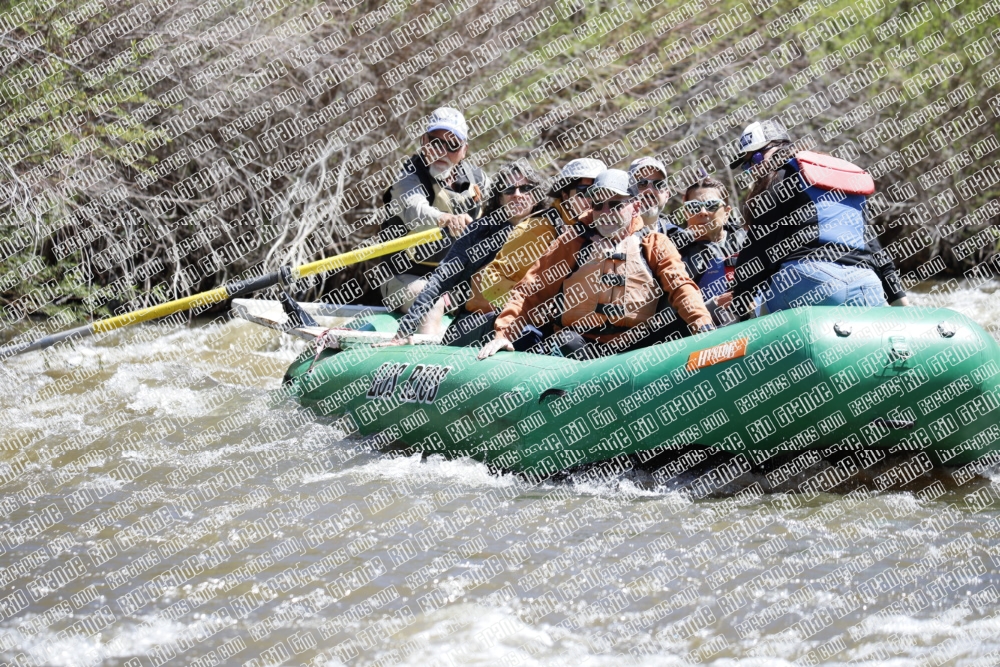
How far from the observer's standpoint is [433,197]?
21.8 feet

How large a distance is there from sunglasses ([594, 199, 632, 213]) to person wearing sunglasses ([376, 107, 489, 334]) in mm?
1751

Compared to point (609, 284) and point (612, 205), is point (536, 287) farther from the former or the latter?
point (612, 205)

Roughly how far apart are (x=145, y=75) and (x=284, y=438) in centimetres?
393

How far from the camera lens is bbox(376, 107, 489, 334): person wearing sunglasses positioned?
641 centimetres

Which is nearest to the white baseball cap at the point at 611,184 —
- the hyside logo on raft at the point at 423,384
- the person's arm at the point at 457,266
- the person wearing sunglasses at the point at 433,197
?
the person's arm at the point at 457,266

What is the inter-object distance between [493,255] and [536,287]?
1.88 feet

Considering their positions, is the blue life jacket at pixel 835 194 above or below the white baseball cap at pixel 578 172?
below

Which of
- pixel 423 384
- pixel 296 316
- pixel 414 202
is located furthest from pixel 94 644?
pixel 414 202

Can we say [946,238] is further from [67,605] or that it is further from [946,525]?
[67,605]

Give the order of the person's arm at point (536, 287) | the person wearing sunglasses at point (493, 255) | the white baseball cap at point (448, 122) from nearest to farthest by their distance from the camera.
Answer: the person's arm at point (536, 287), the person wearing sunglasses at point (493, 255), the white baseball cap at point (448, 122)

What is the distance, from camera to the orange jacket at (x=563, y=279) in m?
4.68

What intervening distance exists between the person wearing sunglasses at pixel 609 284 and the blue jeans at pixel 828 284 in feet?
1.23

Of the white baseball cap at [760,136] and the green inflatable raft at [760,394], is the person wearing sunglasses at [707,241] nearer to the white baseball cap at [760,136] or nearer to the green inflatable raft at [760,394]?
the white baseball cap at [760,136]

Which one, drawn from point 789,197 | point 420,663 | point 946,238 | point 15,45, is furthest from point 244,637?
point 946,238
